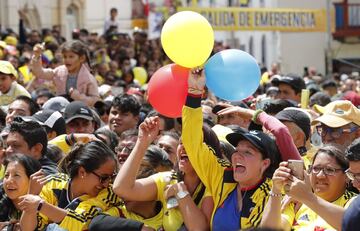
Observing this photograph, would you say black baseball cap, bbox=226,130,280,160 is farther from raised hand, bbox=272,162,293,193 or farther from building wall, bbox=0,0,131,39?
building wall, bbox=0,0,131,39

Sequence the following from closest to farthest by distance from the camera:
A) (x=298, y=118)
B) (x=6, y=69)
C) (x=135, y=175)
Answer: (x=135, y=175)
(x=298, y=118)
(x=6, y=69)

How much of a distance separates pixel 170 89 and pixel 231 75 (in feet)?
1.43

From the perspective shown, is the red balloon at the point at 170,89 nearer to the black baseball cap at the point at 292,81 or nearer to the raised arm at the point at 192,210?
the raised arm at the point at 192,210

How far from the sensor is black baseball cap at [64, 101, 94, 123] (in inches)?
366

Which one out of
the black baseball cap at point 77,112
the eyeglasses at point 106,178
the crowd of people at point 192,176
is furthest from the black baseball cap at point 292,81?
the eyeglasses at point 106,178

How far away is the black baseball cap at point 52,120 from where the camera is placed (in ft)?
29.6

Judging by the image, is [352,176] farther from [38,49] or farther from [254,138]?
[38,49]

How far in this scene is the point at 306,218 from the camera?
615 centimetres

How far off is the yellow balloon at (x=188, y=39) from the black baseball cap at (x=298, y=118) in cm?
138

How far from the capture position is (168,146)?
7891mm

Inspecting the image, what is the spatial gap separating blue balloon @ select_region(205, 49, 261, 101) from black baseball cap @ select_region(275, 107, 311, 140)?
3.11ft

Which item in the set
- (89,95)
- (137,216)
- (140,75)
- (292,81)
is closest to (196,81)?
(137,216)

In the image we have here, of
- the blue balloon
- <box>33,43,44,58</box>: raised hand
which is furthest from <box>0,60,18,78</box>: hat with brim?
the blue balloon

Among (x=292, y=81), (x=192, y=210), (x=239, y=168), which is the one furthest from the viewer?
(x=292, y=81)
